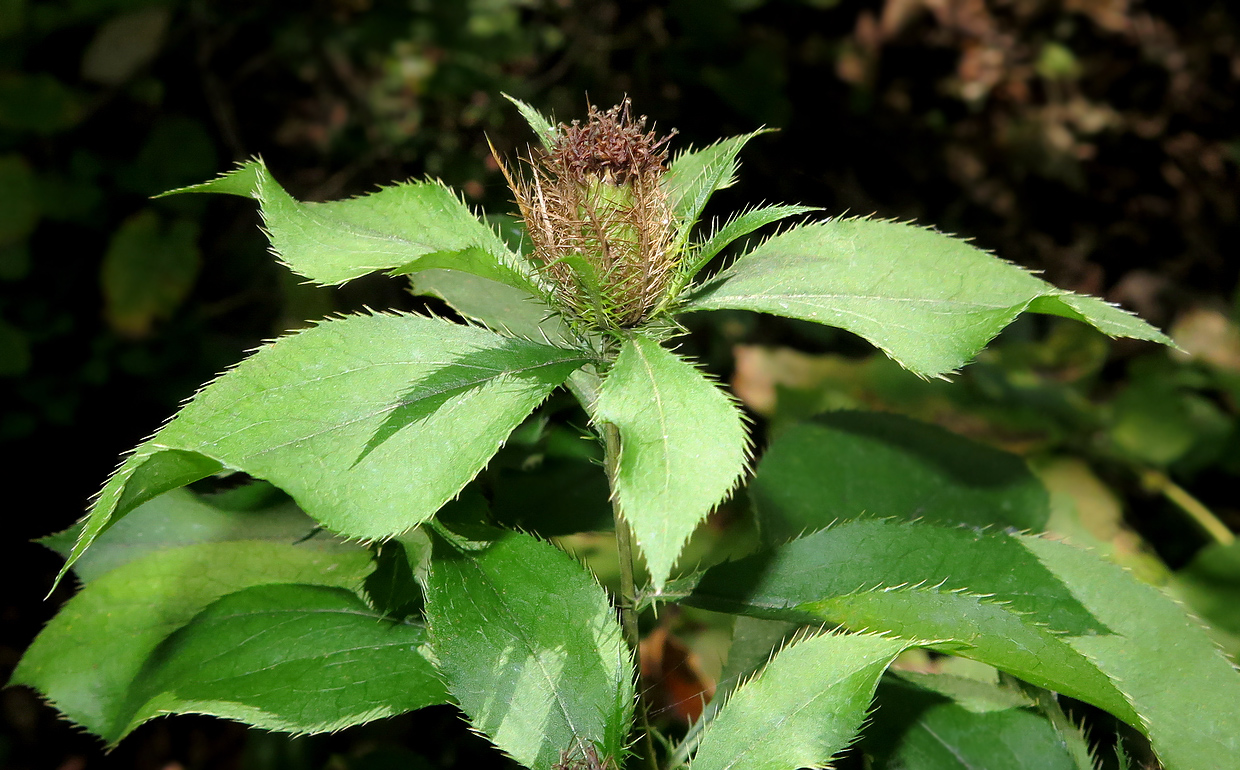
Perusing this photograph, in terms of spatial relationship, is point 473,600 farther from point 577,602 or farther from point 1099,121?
point 1099,121

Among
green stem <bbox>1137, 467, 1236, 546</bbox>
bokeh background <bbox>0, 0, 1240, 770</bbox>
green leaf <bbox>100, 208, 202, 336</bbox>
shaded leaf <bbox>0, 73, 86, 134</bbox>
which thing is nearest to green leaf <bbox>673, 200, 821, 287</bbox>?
bokeh background <bbox>0, 0, 1240, 770</bbox>

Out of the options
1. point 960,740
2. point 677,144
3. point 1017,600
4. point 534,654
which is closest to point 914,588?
point 1017,600

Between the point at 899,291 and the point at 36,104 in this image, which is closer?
the point at 899,291

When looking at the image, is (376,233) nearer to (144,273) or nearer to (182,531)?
(182,531)

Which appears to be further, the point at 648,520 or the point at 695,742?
the point at 695,742

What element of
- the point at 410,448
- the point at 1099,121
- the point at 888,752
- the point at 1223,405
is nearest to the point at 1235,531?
the point at 1223,405

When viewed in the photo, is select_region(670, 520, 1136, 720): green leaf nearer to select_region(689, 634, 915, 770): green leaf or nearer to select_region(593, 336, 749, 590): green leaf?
select_region(689, 634, 915, 770): green leaf
